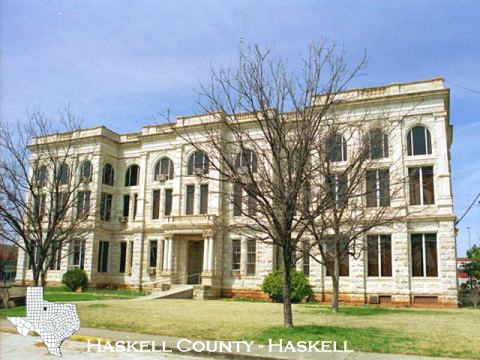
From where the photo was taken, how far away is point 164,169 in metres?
36.0

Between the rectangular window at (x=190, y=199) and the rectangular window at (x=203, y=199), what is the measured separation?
754mm

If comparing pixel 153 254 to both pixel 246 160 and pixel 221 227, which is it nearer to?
pixel 221 227

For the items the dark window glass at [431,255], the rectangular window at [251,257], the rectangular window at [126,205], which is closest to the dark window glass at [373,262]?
the dark window glass at [431,255]

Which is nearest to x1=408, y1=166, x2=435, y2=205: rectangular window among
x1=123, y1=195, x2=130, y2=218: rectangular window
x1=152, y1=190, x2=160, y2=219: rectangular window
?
x1=152, y1=190, x2=160, y2=219: rectangular window

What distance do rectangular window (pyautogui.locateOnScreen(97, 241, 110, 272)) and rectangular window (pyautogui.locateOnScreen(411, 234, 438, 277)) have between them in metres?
24.0

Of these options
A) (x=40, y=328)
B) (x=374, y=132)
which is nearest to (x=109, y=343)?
(x=40, y=328)

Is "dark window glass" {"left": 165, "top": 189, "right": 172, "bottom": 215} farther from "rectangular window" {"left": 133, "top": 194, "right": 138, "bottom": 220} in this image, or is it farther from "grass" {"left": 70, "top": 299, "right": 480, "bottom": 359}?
"grass" {"left": 70, "top": 299, "right": 480, "bottom": 359}

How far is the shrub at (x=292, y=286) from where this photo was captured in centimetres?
2600

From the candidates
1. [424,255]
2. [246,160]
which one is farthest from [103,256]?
[246,160]

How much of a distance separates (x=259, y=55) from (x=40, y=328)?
8849 mm

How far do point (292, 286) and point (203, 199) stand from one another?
1027 centimetres

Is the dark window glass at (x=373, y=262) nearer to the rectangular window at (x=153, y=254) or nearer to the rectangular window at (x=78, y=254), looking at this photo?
the rectangular window at (x=153, y=254)

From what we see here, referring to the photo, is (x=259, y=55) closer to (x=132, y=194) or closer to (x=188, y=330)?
(x=188, y=330)

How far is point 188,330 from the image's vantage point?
1233 centimetres
